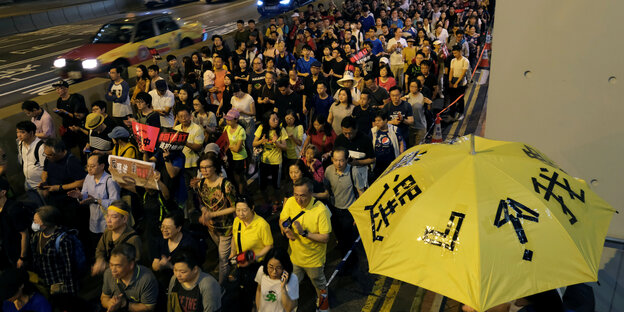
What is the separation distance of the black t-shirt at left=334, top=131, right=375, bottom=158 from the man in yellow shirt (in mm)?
1746

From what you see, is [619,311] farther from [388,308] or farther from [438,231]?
[438,231]

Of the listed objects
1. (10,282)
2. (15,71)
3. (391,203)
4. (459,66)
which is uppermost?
(391,203)

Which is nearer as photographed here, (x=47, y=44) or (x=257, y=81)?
(x=257, y=81)

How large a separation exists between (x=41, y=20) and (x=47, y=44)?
6768mm

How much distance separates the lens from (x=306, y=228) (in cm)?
557

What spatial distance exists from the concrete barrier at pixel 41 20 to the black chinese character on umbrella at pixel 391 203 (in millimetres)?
30680

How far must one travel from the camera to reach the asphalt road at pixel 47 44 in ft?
52.9

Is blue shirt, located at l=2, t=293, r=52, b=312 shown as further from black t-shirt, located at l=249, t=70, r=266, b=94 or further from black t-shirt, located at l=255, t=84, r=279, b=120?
black t-shirt, located at l=249, t=70, r=266, b=94

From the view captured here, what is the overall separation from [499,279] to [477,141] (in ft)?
5.54

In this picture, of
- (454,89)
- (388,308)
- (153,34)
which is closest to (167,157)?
(388,308)

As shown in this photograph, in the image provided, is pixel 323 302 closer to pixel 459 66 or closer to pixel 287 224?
pixel 287 224

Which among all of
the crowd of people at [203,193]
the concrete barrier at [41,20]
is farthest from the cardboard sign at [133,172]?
the concrete barrier at [41,20]

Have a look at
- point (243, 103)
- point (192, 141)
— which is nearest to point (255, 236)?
point (192, 141)

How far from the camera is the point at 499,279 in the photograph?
11.8ft
